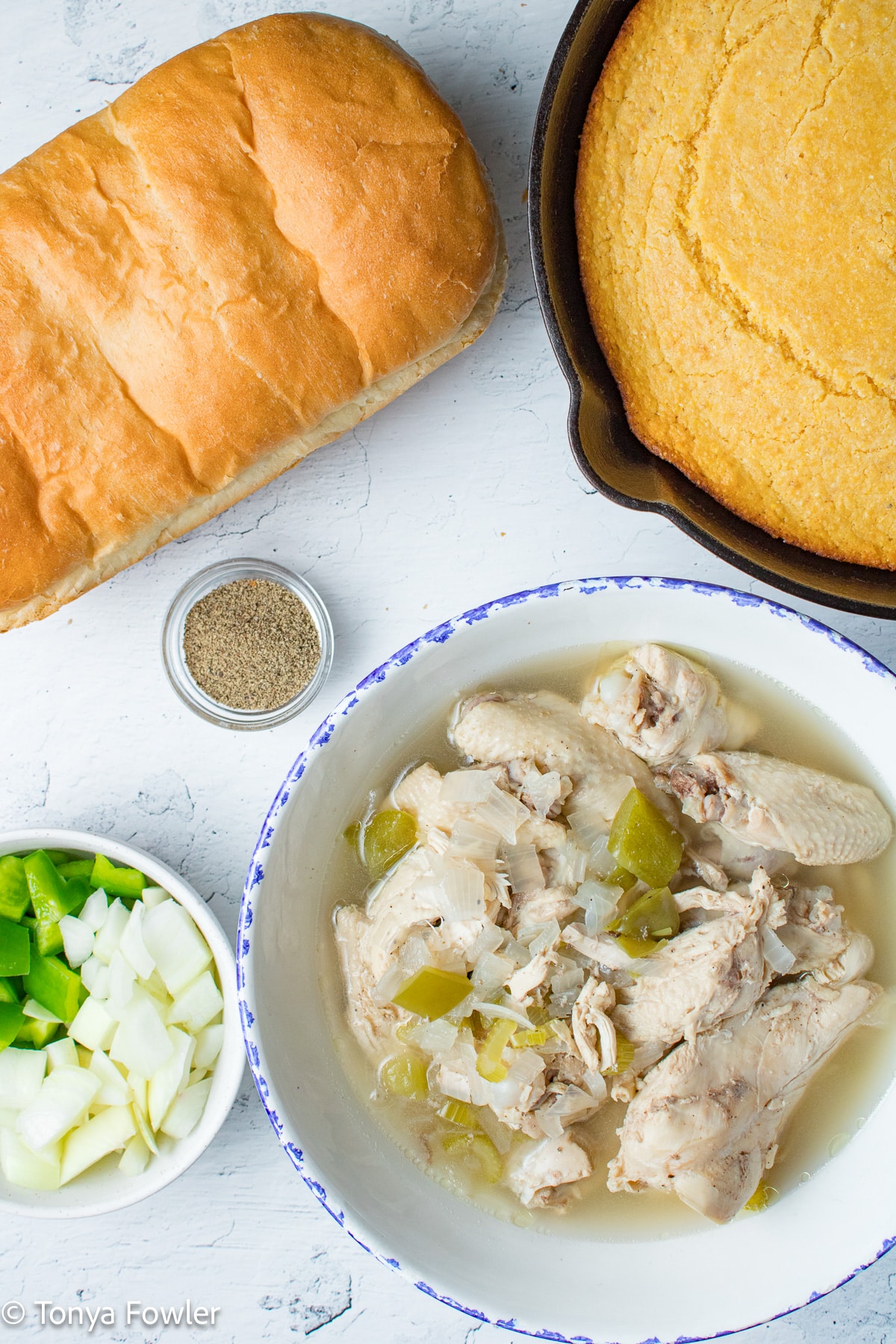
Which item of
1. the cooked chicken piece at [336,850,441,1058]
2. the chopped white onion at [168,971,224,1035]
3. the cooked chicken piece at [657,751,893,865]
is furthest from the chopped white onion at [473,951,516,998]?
the chopped white onion at [168,971,224,1035]

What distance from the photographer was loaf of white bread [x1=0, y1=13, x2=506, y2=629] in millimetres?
1715

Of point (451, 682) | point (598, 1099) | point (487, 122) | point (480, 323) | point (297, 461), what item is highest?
point (487, 122)

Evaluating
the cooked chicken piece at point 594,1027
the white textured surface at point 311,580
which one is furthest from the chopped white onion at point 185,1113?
the cooked chicken piece at point 594,1027

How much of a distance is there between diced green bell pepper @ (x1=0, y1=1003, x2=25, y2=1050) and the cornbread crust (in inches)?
65.2

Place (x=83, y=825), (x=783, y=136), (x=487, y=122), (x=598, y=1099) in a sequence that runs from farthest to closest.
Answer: (x=83, y=825) → (x=487, y=122) → (x=598, y=1099) → (x=783, y=136)

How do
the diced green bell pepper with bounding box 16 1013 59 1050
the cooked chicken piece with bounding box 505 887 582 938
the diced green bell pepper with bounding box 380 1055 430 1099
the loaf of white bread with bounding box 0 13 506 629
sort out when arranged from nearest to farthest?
the loaf of white bread with bounding box 0 13 506 629 < the cooked chicken piece with bounding box 505 887 582 938 < the diced green bell pepper with bounding box 380 1055 430 1099 < the diced green bell pepper with bounding box 16 1013 59 1050

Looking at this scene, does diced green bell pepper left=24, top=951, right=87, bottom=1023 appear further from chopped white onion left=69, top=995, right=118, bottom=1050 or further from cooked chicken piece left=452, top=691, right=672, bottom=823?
cooked chicken piece left=452, top=691, right=672, bottom=823

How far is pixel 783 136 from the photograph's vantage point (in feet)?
4.82

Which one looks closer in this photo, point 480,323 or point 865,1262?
point 865,1262

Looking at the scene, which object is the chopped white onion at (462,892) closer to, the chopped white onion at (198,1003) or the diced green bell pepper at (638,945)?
the diced green bell pepper at (638,945)

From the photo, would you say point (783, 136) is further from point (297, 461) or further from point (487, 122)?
point (297, 461)

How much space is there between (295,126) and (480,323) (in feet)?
1.55

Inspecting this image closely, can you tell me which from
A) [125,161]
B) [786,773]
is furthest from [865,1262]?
[125,161]

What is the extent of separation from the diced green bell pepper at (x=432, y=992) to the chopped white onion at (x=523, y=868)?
200 mm
